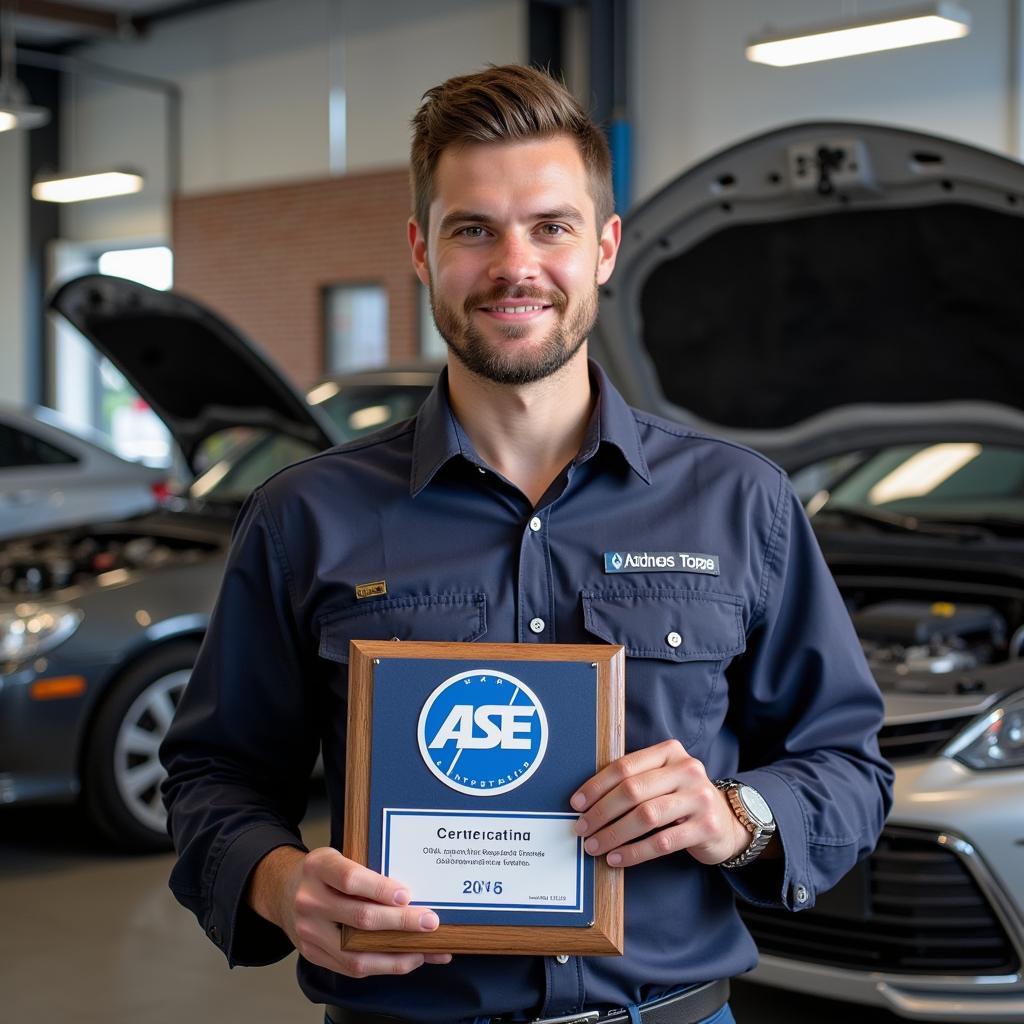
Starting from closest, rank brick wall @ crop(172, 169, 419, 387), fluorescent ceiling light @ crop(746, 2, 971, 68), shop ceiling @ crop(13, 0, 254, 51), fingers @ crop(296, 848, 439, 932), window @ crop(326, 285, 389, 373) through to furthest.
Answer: fingers @ crop(296, 848, 439, 932), fluorescent ceiling light @ crop(746, 2, 971, 68), brick wall @ crop(172, 169, 419, 387), window @ crop(326, 285, 389, 373), shop ceiling @ crop(13, 0, 254, 51)

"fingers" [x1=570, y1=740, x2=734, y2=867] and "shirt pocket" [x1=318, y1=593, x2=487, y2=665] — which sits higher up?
"shirt pocket" [x1=318, y1=593, x2=487, y2=665]

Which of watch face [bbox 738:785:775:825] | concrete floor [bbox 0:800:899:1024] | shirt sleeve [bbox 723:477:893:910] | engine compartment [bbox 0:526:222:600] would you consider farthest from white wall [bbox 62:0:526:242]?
watch face [bbox 738:785:775:825]

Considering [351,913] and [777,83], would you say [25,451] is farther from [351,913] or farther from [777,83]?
[351,913]

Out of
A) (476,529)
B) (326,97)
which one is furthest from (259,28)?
(476,529)

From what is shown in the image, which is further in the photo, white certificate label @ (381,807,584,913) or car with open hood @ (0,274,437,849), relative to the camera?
car with open hood @ (0,274,437,849)

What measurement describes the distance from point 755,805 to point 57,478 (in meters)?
6.34

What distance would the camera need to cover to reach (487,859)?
1.46 metres

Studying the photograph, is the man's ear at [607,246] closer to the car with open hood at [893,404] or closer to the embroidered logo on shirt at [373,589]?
the embroidered logo on shirt at [373,589]

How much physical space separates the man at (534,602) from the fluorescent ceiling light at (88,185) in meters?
11.6

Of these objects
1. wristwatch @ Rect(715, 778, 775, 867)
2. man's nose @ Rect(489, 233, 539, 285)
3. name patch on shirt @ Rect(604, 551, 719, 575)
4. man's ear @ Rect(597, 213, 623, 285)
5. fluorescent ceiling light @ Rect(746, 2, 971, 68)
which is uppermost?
fluorescent ceiling light @ Rect(746, 2, 971, 68)

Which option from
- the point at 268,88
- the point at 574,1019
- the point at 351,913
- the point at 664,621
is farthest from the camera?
the point at 268,88

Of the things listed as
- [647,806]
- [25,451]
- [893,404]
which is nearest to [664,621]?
[647,806]

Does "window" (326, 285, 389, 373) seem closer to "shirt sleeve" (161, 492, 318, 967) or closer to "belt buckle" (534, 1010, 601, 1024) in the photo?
"shirt sleeve" (161, 492, 318, 967)

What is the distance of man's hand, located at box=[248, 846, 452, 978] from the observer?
141 centimetres
